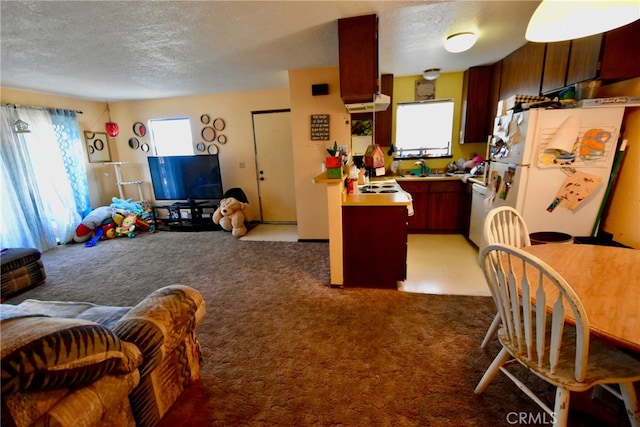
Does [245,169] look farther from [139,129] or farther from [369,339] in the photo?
[369,339]

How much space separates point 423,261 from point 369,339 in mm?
1586

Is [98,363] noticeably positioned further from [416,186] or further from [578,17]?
[416,186]

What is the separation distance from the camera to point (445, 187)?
13.1 feet

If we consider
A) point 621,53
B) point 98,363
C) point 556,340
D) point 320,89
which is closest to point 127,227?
point 320,89

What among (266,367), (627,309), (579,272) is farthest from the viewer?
(266,367)

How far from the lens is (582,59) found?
7.15 feet

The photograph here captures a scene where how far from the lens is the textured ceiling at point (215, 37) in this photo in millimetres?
2010

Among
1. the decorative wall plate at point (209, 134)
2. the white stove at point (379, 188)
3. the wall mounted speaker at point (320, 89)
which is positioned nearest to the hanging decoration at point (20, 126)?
the decorative wall plate at point (209, 134)

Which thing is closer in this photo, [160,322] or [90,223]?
[160,322]

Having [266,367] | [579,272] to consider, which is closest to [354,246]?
[266,367]

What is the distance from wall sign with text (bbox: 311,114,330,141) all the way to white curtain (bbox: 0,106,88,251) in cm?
404

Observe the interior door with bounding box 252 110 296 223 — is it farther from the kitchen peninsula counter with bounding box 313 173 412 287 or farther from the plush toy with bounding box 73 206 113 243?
the plush toy with bounding box 73 206 113 243

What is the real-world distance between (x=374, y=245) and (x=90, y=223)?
15.6 feet

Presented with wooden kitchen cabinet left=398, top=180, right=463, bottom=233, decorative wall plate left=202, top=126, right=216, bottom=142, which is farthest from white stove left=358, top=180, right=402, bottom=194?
decorative wall plate left=202, top=126, right=216, bottom=142
